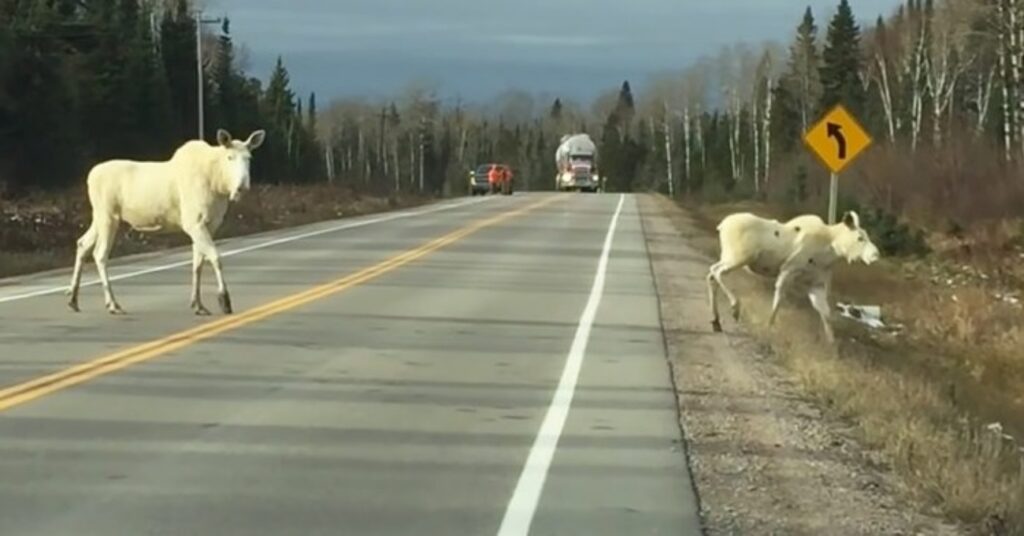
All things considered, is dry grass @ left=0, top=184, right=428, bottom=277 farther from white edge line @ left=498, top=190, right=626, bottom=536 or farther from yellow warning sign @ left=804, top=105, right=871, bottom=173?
white edge line @ left=498, top=190, right=626, bottom=536

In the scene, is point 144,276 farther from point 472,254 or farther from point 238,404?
point 238,404

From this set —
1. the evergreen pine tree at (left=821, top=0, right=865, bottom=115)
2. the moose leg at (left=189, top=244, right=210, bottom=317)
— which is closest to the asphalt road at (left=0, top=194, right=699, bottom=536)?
the moose leg at (left=189, top=244, right=210, bottom=317)

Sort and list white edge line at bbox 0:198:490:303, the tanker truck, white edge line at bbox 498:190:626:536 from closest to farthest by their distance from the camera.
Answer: white edge line at bbox 498:190:626:536, white edge line at bbox 0:198:490:303, the tanker truck

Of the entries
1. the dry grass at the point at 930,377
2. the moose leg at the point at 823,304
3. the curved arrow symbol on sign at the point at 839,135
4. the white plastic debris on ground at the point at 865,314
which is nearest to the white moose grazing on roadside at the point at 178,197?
the dry grass at the point at 930,377

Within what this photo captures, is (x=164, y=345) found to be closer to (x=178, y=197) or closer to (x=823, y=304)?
(x=178, y=197)

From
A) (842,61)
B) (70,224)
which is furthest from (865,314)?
(842,61)

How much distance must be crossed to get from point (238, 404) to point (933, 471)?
4744 millimetres

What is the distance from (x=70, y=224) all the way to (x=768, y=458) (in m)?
26.3

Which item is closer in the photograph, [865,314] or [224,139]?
[224,139]

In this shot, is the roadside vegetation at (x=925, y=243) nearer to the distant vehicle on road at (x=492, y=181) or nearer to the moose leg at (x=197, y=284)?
the moose leg at (x=197, y=284)

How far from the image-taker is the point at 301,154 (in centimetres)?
11256

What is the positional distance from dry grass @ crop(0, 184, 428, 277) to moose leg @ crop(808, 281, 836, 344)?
12.3 m

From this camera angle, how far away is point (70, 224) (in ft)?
114

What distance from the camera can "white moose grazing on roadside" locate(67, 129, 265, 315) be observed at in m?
18.5
